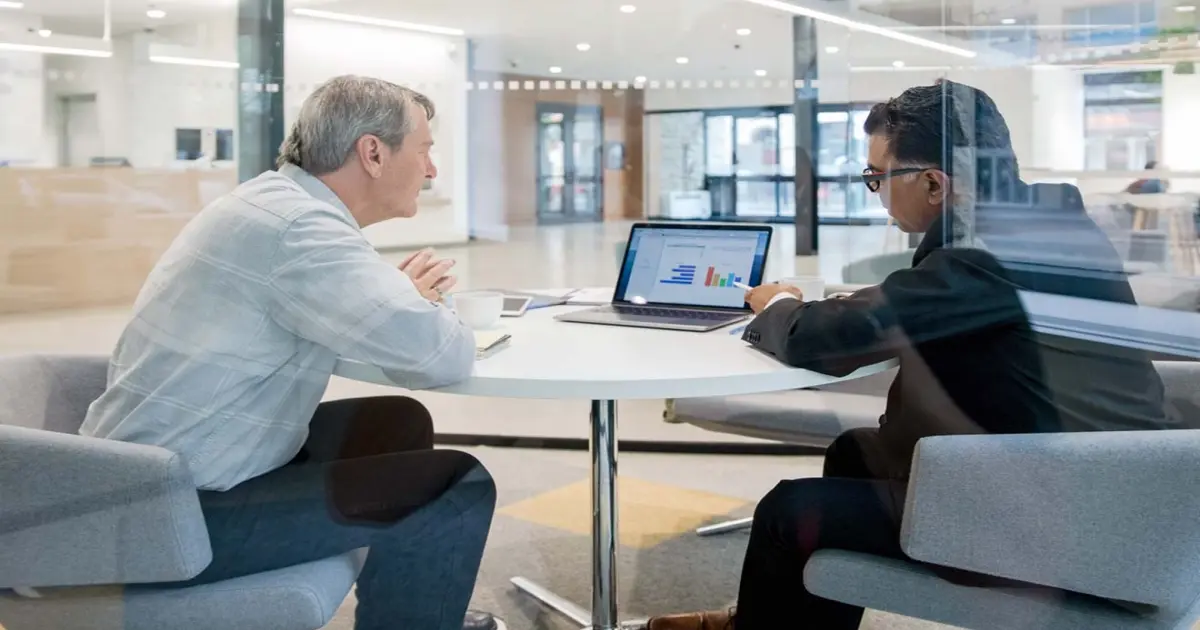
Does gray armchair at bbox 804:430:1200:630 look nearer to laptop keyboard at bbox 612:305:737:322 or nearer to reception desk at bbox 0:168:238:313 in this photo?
laptop keyboard at bbox 612:305:737:322

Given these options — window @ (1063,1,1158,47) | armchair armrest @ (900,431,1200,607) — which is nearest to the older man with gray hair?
armchair armrest @ (900,431,1200,607)

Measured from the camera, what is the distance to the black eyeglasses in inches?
62.4

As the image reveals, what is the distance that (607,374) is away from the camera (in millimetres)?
→ 1446

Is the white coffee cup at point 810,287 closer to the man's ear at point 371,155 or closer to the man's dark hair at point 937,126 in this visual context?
the man's dark hair at point 937,126

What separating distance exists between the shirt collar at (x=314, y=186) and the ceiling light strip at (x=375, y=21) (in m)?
2.41

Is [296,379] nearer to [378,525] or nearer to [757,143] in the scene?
[378,525]

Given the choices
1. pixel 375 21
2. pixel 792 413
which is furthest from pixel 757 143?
pixel 792 413

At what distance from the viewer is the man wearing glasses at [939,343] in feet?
4.55

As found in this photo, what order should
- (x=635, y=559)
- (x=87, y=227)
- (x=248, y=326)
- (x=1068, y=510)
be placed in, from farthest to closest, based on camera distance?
(x=87, y=227), (x=635, y=559), (x=248, y=326), (x=1068, y=510)

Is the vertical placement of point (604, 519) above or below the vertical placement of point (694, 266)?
below

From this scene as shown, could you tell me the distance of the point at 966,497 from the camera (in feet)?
4.11

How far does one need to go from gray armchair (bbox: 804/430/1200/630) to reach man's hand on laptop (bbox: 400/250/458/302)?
90 centimetres

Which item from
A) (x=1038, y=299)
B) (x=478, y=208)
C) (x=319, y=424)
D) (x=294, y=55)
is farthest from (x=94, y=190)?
(x=1038, y=299)

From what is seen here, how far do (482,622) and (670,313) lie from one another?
0.80m
